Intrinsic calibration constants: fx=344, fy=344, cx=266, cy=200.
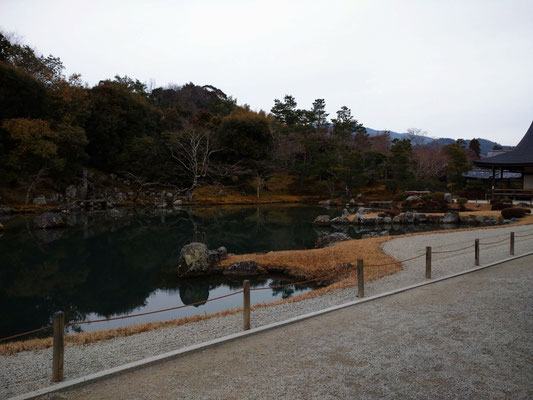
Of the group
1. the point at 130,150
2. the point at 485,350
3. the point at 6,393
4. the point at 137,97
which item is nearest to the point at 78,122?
the point at 130,150

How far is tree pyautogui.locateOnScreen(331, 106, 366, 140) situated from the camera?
44.7m

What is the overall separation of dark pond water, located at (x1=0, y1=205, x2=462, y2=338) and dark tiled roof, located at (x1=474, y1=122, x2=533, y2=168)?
1160 centimetres

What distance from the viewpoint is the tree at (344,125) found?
44.7 metres

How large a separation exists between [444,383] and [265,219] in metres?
20.6

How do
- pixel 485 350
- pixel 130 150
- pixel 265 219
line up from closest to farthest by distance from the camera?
pixel 485 350
pixel 265 219
pixel 130 150

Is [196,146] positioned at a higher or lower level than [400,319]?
higher

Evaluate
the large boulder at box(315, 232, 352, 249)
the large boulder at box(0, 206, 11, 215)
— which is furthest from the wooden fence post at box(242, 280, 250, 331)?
the large boulder at box(0, 206, 11, 215)

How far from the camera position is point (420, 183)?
34.6m

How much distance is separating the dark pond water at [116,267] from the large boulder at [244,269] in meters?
0.49

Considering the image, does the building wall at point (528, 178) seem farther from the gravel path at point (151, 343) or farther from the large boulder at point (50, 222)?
the large boulder at point (50, 222)

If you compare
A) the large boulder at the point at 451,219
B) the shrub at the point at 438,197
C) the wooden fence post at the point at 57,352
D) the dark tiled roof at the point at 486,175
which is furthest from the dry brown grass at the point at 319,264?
the dark tiled roof at the point at 486,175

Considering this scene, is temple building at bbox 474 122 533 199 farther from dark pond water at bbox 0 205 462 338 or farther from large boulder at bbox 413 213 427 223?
dark pond water at bbox 0 205 462 338

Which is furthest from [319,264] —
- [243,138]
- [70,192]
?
[243,138]

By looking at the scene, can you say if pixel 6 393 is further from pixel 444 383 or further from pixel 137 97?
pixel 137 97
